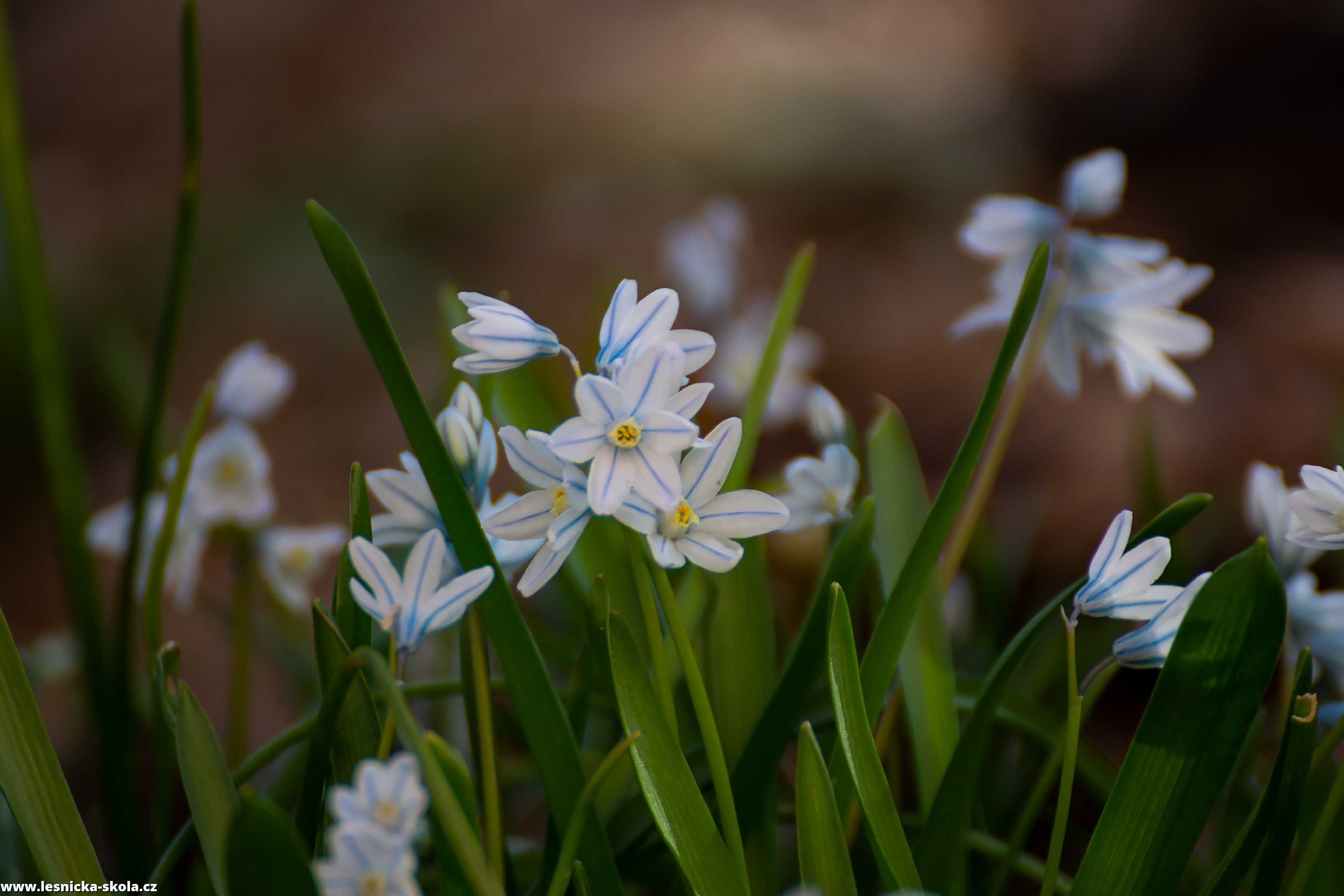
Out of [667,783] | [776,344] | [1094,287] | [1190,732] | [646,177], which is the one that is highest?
[646,177]

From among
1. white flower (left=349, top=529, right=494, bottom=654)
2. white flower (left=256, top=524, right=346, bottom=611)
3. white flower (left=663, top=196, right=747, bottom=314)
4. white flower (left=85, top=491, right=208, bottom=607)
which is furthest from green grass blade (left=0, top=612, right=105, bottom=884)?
white flower (left=663, top=196, right=747, bottom=314)

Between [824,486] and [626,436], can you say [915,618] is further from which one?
[626,436]

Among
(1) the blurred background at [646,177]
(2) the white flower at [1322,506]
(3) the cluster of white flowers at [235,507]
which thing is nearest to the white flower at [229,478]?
(3) the cluster of white flowers at [235,507]

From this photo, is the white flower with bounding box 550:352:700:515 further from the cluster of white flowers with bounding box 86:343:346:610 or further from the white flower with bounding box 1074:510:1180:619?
the cluster of white flowers with bounding box 86:343:346:610

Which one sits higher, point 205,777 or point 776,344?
point 776,344

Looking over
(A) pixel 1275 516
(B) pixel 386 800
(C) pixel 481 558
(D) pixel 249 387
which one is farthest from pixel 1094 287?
(D) pixel 249 387

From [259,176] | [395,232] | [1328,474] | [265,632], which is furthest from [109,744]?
[259,176]

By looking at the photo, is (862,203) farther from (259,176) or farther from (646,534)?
(646,534)
